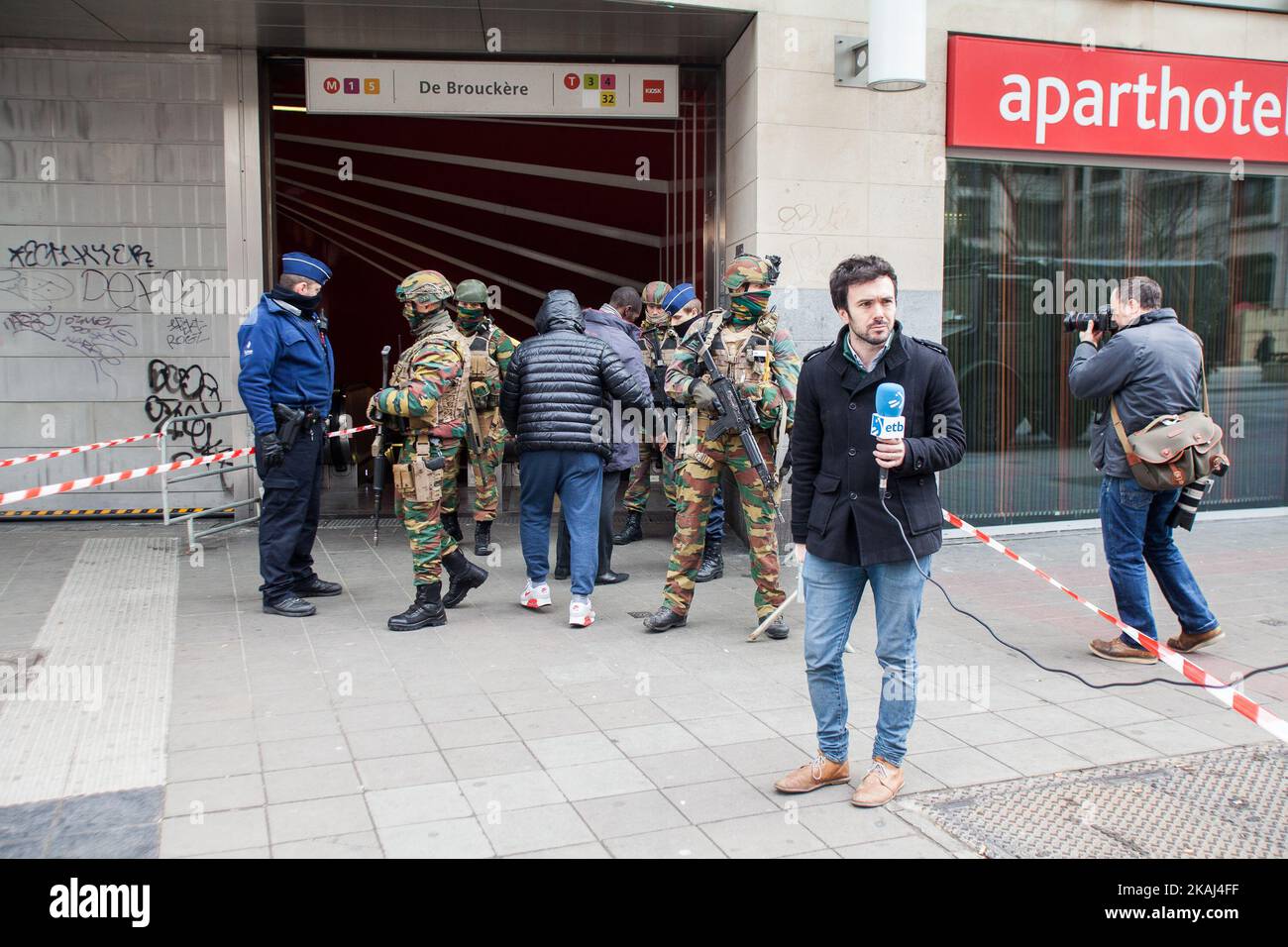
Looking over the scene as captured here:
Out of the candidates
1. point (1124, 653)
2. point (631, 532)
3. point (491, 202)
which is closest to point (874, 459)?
point (1124, 653)

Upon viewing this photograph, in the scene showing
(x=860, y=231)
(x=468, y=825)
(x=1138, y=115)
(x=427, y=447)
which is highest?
(x=1138, y=115)

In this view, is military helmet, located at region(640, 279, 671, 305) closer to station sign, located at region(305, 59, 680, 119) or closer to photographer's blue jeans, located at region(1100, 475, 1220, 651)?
station sign, located at region(305, 59, 680, 119)

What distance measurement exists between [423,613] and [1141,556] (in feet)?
12.8

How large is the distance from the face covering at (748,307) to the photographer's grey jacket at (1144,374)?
1733mm

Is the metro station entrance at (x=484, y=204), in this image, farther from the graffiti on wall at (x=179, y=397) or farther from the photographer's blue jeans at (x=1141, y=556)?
the photographer's blue jeans at (x=1141, y=556)

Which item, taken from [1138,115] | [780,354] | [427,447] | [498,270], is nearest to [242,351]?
[427,447]

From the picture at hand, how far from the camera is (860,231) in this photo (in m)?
8.80

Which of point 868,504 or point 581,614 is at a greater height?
point 868,504

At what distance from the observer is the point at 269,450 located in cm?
659

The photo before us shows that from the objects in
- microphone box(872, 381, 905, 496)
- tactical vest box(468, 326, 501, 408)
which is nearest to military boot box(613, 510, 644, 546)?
tactical vest box(468, 326, 501, 408)

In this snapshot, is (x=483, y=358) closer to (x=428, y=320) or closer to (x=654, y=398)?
(x=654, y=398)

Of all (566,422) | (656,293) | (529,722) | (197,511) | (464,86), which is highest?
(464,86)

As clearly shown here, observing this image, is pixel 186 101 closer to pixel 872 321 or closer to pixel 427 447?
pixel 427 447

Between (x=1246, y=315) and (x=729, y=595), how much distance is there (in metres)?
6.11
